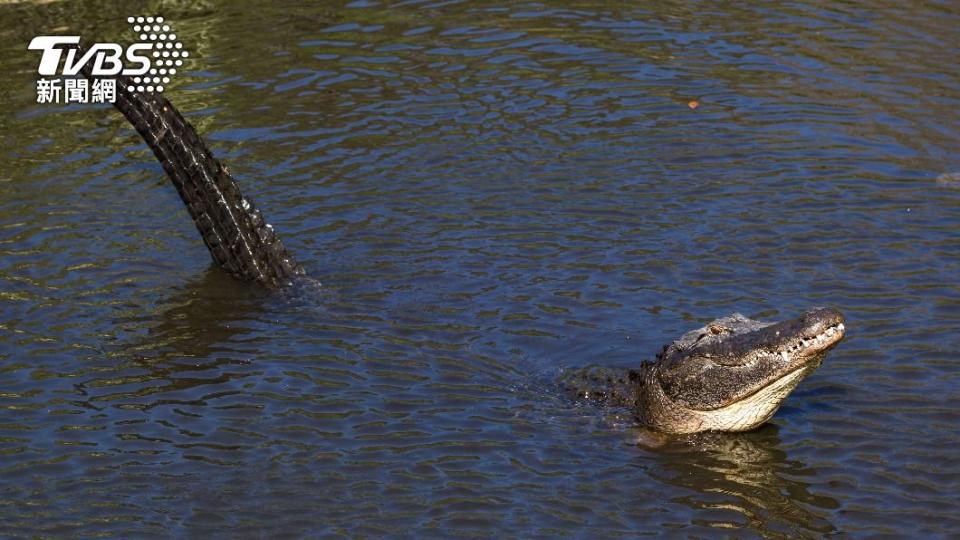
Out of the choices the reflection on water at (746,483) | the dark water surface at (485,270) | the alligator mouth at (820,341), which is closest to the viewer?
the reflection on water at (746,483)

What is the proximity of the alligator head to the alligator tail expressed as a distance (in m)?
3.01

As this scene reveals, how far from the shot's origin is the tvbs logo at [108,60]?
1360 cm

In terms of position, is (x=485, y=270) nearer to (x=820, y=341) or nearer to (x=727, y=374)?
(x=727, y=374)

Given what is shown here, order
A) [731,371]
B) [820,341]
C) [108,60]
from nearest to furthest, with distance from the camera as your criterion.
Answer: [820,341] → [731,371] → [108,60]

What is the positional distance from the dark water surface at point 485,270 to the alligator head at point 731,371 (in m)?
0.15

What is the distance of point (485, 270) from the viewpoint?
9703 millimetres

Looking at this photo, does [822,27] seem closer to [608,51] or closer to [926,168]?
[608,51]

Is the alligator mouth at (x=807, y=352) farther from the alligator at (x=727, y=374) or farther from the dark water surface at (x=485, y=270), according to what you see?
the dark water surface at (x=485, y=270)

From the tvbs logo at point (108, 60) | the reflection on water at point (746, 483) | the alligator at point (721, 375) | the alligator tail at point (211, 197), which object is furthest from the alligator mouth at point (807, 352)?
the tvbs logo at point (108, 60)

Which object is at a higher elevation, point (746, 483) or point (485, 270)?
point (485, 270)

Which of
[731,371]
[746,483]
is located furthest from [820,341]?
[746,483]

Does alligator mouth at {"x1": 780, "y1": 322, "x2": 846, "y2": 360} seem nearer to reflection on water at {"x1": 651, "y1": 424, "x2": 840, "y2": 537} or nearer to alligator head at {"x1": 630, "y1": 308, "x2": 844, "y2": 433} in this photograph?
alligator head at {"x1": 630, "y1": 308, "x2": 844, "y2": 433}

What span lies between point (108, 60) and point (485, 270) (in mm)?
6150

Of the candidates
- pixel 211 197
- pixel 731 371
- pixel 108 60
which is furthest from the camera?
pixel 108 60
